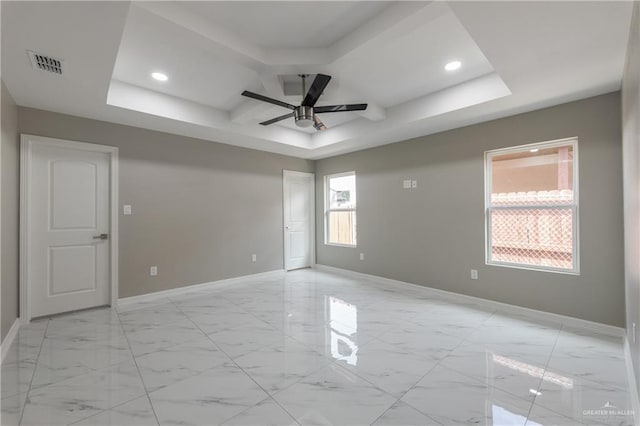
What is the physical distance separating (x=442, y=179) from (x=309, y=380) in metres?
3.35

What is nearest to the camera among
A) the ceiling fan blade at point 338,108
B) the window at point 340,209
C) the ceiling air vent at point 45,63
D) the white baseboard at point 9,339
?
the ceiling air vent at point 45,63

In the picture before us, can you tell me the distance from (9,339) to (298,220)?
432cm

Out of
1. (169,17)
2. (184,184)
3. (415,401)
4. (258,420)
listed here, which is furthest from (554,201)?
(184,184)

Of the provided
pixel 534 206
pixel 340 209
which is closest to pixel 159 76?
pixel 340 209

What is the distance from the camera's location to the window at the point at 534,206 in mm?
3201

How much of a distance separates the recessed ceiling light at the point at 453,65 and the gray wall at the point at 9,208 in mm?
4174

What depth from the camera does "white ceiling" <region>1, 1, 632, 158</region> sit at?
1886 millimetres

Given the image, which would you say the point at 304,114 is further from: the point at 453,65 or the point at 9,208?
the point at 9,208

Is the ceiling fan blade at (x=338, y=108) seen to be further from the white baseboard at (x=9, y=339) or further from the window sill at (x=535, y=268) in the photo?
the white baseboard at (x=9, y=339)

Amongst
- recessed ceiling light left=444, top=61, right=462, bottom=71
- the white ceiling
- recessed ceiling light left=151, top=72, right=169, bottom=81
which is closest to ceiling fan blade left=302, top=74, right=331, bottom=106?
the white ceiling

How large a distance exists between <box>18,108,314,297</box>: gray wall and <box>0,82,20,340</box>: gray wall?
42 cm

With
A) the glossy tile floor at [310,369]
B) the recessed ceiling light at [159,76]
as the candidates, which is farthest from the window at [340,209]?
the recessed ceiling light at [159,76]

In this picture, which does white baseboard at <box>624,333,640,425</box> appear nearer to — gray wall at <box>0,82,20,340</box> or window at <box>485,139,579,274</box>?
window at <box>485,139,579,274</box>

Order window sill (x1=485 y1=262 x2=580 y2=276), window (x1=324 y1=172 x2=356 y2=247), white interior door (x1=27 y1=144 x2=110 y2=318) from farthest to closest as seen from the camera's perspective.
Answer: window (x1=324 y1=172 x2=356 y2=247) < white interior door (x1=27 y1=144 x2=110 y2=318) < window sill (x1=485 y1=262 x2=580 y2=276)
